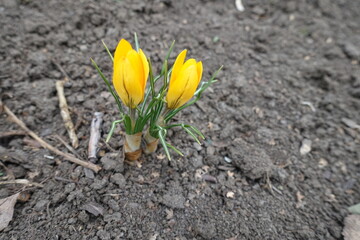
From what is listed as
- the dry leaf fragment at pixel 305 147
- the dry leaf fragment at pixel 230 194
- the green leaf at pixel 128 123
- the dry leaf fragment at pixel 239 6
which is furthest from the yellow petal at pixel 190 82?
the dry leaf fragment at pixel 239 6

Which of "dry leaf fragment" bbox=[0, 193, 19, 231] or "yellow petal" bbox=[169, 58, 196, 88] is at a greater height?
"yellow petal" bbox=[169, 58, 196, 88]

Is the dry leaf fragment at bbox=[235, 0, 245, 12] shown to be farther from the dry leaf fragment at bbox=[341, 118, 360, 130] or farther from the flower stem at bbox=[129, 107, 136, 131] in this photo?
the flower stem at bbox=[129, 107, 136, 131]

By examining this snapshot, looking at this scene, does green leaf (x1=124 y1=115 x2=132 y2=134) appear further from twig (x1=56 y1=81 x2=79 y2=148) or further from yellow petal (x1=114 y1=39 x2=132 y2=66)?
twig (x1=56 y1=81 x2=79 y2=148)

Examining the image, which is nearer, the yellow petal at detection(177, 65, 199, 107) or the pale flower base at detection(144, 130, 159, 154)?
the yellow petal at detection(177, 65, 199, 107)

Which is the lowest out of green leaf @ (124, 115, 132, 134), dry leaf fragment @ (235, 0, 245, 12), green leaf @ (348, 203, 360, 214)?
green leaf @ (348, 203, 360, 214)

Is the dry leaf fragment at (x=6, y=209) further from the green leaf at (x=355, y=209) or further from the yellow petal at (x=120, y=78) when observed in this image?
the green leaf at (x=355, y=209)

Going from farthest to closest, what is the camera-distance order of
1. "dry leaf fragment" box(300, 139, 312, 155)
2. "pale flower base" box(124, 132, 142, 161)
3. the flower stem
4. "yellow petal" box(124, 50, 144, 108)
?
"dry leaf fragment" box(300, 139, 312, 155), "pale flower base" box(124, 132, 142, 161), the flower stem, "yellow petal" box(124, 50, 144, 108)

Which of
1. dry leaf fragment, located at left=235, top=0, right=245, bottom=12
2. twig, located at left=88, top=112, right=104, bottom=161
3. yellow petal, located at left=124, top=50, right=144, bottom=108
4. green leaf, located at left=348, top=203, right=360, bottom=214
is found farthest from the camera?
dry leaf fragment, located at left=235, top=0, right=245, bottom=12

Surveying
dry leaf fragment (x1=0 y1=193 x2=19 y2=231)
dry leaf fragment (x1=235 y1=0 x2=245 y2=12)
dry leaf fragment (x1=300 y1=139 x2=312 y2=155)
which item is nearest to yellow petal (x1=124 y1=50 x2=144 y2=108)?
dry leaf fragment (x1=0 y1=193 x2=19 y2=231)
